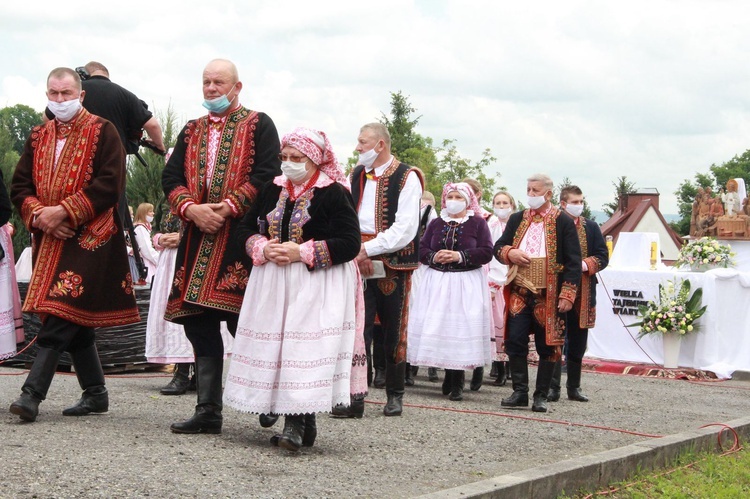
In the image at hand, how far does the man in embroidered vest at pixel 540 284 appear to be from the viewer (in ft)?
31.4

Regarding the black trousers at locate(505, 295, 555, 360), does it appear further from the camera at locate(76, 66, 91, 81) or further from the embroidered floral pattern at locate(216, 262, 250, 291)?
the camera at locate(76, 66, 91, 81)

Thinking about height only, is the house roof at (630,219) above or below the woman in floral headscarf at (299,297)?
above

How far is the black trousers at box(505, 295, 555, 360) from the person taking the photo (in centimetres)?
961

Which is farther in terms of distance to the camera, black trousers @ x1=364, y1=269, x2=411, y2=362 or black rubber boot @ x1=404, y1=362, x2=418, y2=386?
black rubber boot @ x1=404, y1=362, x2=418, y2=386

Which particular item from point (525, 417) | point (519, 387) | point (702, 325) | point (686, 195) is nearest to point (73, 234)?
point (525, 417)

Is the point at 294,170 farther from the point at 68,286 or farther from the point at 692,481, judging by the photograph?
the point at 692,481

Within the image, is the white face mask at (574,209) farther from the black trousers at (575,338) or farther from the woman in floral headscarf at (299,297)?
Result: the woman in floral headscarf at (299,297)

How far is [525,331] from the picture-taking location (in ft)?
31.7

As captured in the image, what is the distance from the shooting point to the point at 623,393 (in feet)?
38.2

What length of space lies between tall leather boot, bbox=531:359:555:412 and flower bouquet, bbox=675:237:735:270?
19.4ft

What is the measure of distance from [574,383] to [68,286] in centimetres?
546

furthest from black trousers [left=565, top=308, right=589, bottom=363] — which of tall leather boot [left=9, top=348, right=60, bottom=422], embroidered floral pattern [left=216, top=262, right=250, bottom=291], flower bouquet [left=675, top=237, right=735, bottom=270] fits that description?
tall leather boot [left=9, top=348, right=60, bottom=422]

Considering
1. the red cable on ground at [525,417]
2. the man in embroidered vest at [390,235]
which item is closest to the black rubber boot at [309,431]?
the man in embroidered vest at [390,235]

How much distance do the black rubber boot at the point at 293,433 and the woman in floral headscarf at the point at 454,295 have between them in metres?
4.02
